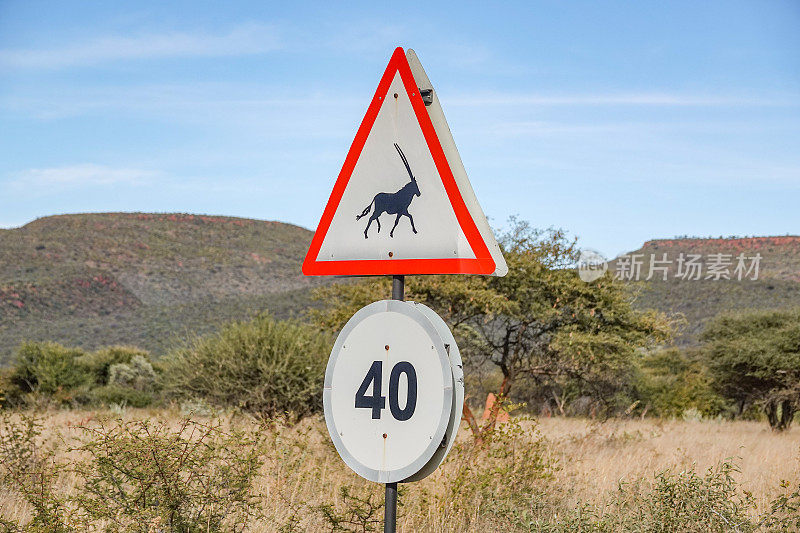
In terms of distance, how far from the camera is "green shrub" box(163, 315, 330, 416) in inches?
445

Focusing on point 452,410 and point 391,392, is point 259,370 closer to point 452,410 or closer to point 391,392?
point 391,392

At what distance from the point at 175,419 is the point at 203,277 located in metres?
45.1

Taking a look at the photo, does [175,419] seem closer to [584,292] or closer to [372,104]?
[584,292]

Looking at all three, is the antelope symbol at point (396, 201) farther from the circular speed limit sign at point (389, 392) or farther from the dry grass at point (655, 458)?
the dry grass at point (655, 458)

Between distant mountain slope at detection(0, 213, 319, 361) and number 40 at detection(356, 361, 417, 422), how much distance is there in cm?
3688

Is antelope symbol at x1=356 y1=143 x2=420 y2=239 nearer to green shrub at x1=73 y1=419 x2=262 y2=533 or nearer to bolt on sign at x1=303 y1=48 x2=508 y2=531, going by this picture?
bolt on sign at x1=303 y1=48 x2=508 y2=531

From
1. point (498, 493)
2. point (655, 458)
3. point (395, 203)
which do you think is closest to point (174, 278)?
point (655, 458)

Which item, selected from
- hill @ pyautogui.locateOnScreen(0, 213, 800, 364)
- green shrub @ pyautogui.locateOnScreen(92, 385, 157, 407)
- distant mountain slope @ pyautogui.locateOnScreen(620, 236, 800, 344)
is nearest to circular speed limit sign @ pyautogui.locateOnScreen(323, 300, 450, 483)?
green shrub @ pyautogui.locateOnScreen(92, 385, 157, 407)

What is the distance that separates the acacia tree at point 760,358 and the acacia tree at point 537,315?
13.2 ft

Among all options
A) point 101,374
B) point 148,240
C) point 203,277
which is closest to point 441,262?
point 101,374

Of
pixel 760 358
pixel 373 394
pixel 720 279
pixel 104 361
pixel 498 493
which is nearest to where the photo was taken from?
pixel 373 394

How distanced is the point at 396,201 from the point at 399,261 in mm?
251

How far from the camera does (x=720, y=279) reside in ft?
147

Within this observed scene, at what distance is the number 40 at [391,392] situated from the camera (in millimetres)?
2871
